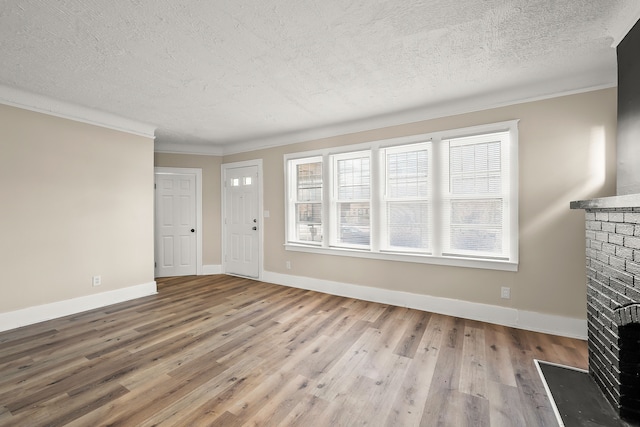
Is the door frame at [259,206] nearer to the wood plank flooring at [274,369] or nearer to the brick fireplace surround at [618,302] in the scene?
the wood plank flooring at [274,369]

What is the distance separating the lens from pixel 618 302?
1.72 m

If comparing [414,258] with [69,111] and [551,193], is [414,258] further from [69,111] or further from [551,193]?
[69,111]

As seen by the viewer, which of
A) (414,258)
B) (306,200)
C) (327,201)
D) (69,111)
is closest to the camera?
(69,111)

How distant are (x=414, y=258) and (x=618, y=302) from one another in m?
1.96

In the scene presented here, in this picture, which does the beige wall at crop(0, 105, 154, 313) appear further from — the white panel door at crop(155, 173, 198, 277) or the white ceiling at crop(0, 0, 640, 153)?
the white panel door at crop(155, 173, 198, 277)

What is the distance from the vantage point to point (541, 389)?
6.37 feet

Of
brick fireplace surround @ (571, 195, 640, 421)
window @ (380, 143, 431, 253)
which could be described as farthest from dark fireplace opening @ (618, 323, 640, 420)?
window @ (380, 143, 431, 253)

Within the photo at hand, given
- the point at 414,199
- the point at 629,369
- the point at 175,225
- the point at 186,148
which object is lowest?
the point at 629,369

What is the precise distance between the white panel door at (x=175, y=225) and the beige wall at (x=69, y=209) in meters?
0.97

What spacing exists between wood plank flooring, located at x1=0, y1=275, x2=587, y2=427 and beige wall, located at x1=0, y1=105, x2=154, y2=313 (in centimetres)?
53

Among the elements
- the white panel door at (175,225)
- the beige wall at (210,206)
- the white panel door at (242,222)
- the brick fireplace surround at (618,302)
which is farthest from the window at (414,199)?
the white panel door at (175,225)

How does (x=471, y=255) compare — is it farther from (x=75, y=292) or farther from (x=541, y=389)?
(x=75, y=292)

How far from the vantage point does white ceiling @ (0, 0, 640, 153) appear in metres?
1.78

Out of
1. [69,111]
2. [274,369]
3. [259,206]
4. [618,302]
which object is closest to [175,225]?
[259,206]
